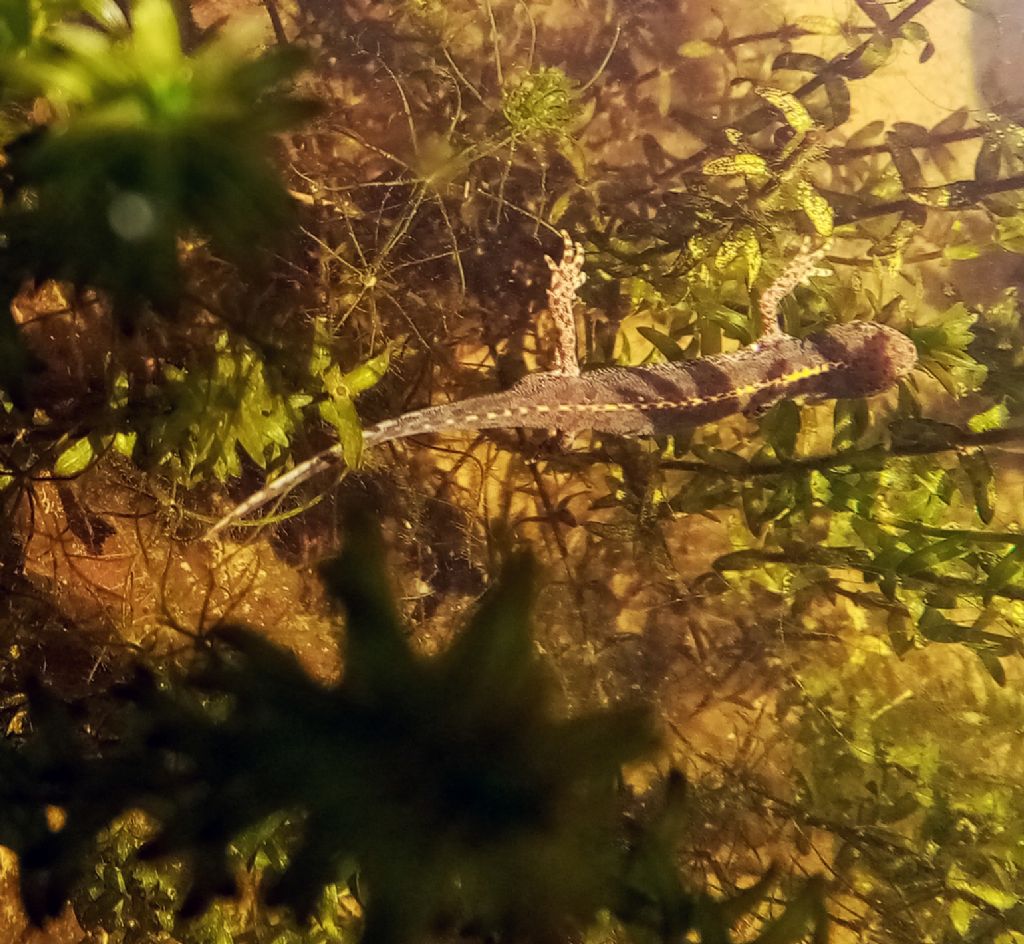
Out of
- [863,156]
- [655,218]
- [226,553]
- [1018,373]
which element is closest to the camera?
[1018,373]

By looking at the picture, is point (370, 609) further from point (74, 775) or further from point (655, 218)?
point (655, 218)

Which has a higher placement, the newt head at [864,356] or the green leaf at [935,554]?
the newt head at [864,356]

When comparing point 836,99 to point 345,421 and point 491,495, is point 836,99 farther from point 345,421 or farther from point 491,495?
point 345,421

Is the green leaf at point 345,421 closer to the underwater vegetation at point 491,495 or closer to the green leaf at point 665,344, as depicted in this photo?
the underwater vegetation at point 491,495

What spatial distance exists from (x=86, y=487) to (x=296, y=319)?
1.34m

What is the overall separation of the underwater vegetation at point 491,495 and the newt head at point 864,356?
128 millimetres

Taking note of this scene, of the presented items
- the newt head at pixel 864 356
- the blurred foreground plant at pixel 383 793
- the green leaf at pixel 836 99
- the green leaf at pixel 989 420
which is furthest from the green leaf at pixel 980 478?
the green leaf at pixel 836 99

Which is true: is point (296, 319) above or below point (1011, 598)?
above

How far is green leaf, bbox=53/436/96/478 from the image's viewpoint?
3.09 m

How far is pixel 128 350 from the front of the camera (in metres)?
3.35

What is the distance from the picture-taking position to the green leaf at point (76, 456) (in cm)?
309

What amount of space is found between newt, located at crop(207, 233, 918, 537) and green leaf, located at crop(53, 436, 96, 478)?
2.20 ft

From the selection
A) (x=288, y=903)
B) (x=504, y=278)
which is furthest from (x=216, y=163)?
(x=288, y=903)

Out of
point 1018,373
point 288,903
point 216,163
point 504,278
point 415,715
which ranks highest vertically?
point 216,163
